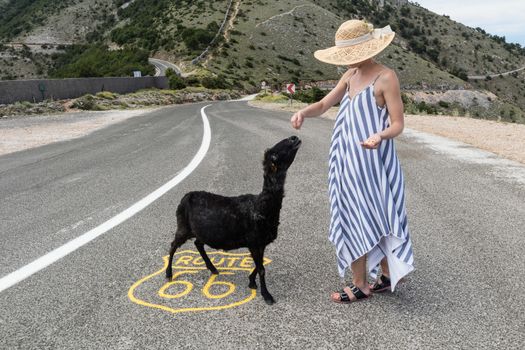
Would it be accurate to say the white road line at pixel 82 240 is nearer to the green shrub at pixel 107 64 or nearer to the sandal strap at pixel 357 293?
the sandal strap at pixel 357 293

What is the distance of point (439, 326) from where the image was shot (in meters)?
3.28

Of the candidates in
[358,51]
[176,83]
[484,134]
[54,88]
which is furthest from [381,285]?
[176,83]

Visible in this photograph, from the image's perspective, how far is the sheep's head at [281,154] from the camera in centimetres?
345

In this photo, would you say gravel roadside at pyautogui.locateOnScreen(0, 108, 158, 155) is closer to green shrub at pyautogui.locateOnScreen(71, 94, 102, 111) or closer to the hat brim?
green shrub at pyautogui.locateOnScreen(71, 94, 102, 111)

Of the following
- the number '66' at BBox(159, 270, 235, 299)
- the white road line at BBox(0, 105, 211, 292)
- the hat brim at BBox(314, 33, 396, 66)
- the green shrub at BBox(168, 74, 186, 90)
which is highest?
the hat brim at BBox(314, 33, 396, 66)

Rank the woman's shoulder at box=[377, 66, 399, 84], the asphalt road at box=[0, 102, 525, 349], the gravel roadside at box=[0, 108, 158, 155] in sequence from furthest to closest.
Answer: the gravel roadside at box=[0, 108, 158, 155] → the woman's shoulder at box=[377, 66, 399, 84] → the asphalt road at box=[0, 102, 525, 349]

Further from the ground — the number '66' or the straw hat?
the straw hat

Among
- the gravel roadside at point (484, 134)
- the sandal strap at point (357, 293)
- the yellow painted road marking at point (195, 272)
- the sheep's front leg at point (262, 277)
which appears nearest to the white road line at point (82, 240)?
the yellow painted road marking at point (195, 272)

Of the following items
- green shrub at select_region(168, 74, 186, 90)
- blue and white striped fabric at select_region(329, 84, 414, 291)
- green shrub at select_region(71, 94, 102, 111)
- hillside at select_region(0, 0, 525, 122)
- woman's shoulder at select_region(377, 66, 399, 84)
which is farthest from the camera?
hillside at select_region(0, 0, 525, 122)

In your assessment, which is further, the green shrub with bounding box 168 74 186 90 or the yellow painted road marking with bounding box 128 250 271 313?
the green shrub with bounding box 168 74 186 90

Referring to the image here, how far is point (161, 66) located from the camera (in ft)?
277

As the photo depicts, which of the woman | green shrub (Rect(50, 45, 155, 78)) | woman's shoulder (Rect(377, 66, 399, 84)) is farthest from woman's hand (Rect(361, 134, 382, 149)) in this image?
green shrub (Rect(50, 45, 155, 78))

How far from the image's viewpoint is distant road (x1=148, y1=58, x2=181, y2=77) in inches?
3024

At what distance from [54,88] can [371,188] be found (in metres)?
37.1
